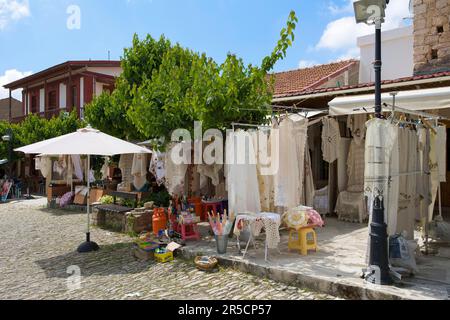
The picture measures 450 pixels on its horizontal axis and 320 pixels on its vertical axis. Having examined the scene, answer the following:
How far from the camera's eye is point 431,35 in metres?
10.6

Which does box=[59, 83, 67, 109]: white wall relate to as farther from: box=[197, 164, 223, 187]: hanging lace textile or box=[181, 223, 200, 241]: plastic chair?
box=[181, 223, 200, 241]: plastic chair

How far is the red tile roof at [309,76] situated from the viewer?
47.5 feet

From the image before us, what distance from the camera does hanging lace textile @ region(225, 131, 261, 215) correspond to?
239 inches

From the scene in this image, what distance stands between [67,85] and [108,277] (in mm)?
18524

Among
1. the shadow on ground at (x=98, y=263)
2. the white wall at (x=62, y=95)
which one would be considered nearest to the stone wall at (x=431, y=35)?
the shadow on ground at (x=98, y=263)

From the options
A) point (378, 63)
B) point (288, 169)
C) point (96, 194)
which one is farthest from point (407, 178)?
point (96, 194)

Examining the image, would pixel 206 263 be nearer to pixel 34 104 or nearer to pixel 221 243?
pixel 221 243

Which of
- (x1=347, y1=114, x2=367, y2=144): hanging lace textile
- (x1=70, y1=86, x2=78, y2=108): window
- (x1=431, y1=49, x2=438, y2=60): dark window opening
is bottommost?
(x1=347, y1=114, x2=367, y2=144): hanging lace textile

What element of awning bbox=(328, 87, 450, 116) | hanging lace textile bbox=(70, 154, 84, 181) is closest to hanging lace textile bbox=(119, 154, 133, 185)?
hanging lace textile bbox=(70, 154, 84, 181)

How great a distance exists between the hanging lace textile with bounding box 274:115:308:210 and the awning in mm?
Result: 794

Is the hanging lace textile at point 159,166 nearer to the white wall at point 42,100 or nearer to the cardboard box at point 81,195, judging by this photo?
the cardboard box at point 81,195

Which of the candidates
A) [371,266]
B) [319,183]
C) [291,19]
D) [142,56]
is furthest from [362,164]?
[142,56]

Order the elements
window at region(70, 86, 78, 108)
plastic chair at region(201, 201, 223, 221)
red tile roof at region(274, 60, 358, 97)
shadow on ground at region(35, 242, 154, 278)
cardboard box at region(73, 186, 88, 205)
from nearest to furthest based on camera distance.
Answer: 1. shadow on ground at region(35, 242, 154, 278)
2. plastic chair at region(201, 201, 223, 221)
3. cardboard box at region(73, 186, 88, 205)
4. red tile roof at region(274, 60, 358, 97)
5. window at region(70, 86, 78, 108)
